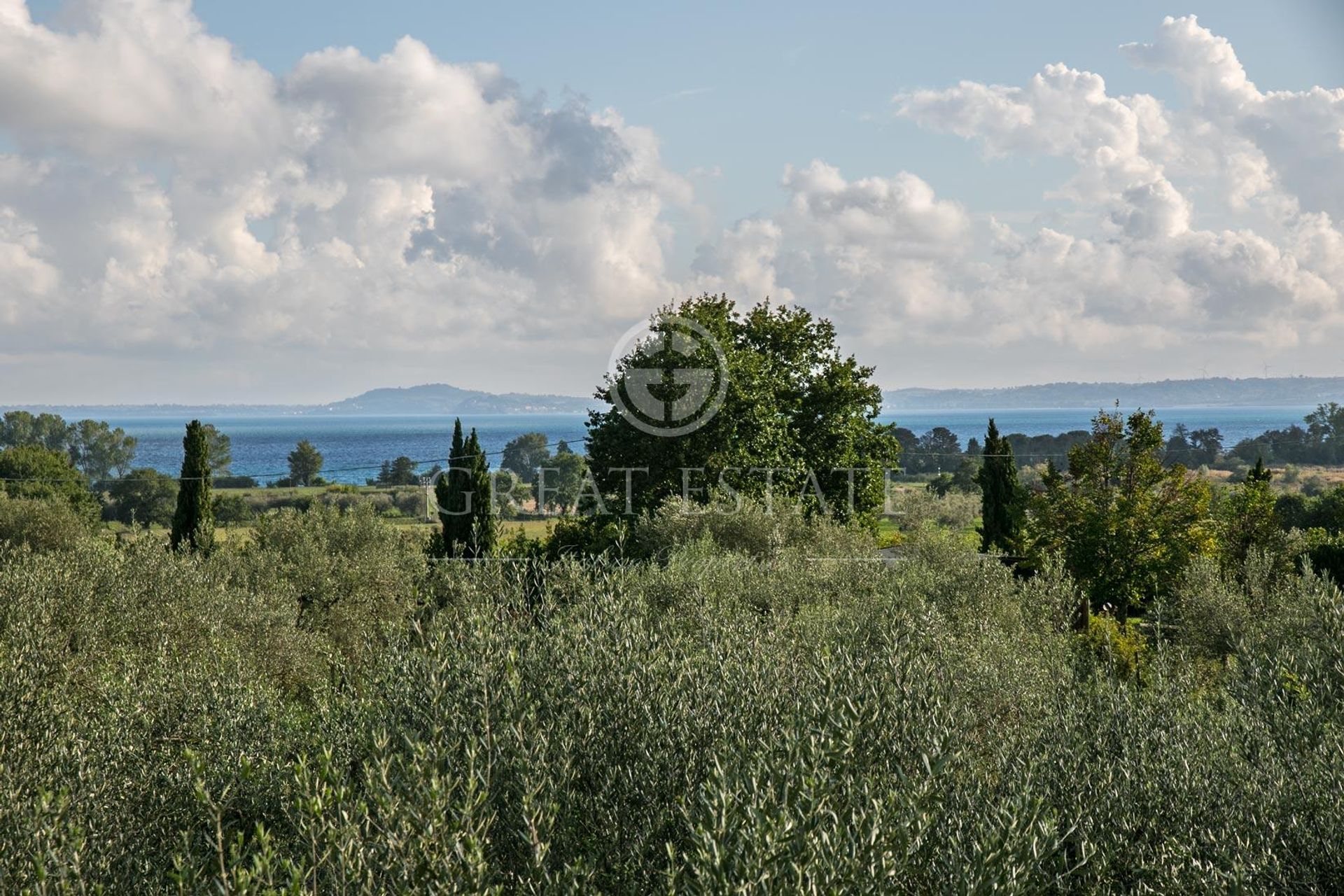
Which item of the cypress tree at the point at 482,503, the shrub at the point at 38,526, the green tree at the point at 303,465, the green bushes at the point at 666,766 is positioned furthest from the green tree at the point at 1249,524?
the green tree at the point at 303,465

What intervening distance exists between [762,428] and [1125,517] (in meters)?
11.3

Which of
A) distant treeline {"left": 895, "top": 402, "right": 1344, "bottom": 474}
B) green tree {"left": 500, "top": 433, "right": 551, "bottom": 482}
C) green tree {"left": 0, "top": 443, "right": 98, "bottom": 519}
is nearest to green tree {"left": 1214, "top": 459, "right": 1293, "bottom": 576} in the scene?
green tree {"left": 0, "top": 443, "right": 98, "bottom": 519}

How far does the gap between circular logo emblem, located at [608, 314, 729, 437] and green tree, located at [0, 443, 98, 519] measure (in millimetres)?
39665

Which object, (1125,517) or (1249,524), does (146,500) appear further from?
(1249,524)

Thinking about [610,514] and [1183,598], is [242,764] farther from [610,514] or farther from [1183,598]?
[610,514]

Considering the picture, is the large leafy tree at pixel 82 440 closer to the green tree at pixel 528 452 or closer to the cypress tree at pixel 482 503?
the green tree at pixel 528 452

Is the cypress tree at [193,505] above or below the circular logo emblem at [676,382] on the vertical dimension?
below

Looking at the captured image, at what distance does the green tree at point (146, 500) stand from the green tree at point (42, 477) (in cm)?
726

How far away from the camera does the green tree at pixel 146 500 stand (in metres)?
73.2

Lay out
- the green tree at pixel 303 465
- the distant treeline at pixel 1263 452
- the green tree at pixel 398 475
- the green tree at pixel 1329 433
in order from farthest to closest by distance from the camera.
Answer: the green tree at pixel 303 465
the green tree at pixel 1329 433
the green tree at pixel 398 475
the distant treeline at pixel 1263 452

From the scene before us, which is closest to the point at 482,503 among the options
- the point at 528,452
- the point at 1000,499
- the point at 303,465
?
the point at 1000,499

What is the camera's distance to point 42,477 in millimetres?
60375

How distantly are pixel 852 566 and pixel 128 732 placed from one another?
43.9ft

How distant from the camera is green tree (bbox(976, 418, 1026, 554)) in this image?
3297 cm
